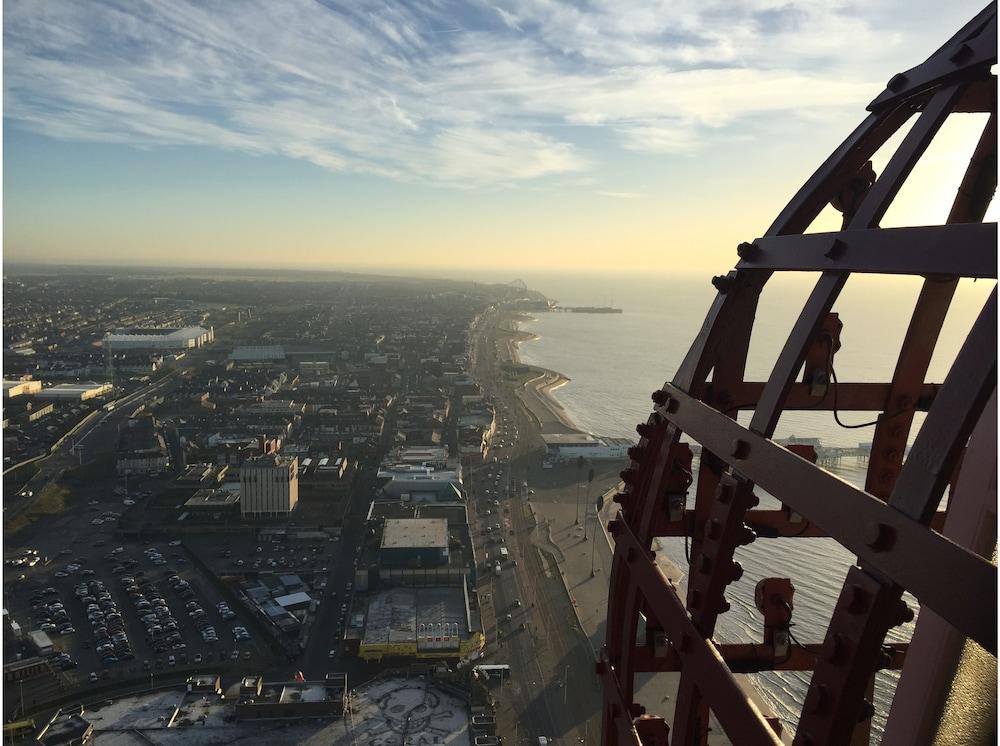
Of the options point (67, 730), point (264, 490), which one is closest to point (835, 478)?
point (67, 730)

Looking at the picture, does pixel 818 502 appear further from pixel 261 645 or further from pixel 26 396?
pixel 26 396

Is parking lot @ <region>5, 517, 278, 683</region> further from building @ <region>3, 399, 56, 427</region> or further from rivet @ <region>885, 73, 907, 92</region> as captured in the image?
building @ <region>3, 399, 56, 427</region>

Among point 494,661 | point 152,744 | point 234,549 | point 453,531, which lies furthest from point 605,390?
point 152,744

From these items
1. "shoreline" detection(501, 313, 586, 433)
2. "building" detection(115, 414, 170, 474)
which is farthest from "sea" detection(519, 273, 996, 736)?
"building" detection(115, 414, 170, 474)

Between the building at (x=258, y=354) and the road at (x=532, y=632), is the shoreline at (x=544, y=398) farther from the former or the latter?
the building at (x=258, y=354)

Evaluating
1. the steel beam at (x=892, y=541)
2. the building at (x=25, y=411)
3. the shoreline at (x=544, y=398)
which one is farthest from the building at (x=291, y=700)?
the building at (x=25, y=411)
